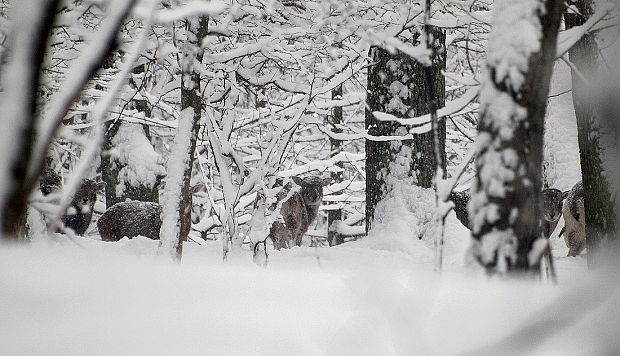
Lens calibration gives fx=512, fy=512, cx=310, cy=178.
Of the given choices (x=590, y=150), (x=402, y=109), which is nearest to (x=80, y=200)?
(x=402, y=109)

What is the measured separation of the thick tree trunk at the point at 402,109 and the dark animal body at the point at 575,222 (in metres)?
2.64

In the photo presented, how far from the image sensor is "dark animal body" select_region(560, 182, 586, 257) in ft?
24.3

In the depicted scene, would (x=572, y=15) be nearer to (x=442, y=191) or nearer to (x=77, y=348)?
(x=442, y=191)

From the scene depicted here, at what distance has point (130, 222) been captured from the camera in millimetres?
8719

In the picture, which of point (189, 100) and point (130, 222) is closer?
point (189, 100)

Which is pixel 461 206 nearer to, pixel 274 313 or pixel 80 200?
pixel 80 200

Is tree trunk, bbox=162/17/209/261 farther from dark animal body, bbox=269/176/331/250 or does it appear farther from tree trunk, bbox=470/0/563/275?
dark animal body, bbox=269/176/331/250

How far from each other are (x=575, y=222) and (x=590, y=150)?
4.06 meters

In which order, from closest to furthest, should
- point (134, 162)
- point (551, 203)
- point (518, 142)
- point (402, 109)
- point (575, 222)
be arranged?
1. point (518, 142)
2. point (402, 109)
3. point (575, 222)
4. point (551, 203)
5. point (134, 162)

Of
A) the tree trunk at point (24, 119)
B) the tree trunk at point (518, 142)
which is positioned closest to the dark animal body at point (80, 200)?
the tree trunk at point (518, 142)

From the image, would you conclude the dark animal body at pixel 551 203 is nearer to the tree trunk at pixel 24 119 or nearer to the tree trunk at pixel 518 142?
the tree trunk at pixel 518 142

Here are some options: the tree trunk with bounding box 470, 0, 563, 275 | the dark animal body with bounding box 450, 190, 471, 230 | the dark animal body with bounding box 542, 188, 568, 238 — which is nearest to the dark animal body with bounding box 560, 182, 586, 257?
the dark animal body with bounding box 542, 188, 568, 238

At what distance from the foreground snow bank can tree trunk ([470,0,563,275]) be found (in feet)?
1.47

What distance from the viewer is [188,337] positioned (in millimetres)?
1082
